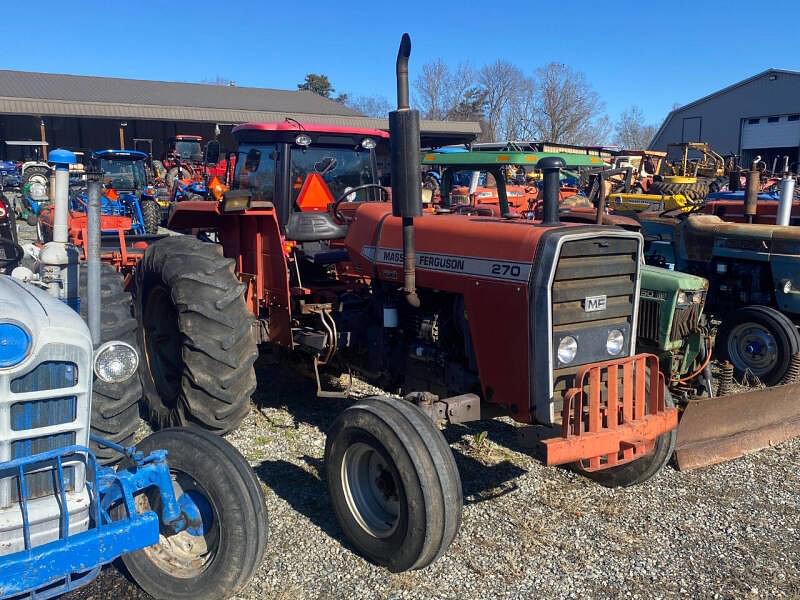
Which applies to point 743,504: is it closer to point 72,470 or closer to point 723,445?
point 723,445

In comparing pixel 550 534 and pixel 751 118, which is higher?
pixel 751 118

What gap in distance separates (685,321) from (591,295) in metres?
2.04

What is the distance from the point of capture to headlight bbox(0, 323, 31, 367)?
2.24 meters

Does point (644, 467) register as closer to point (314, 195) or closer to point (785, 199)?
point (314, 195)

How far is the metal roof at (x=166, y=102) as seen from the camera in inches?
1112

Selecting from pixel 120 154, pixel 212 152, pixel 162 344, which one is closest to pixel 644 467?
pixel 162 344

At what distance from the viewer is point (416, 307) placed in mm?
3977

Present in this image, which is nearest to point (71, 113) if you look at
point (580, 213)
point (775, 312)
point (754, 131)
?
point (580, 213)

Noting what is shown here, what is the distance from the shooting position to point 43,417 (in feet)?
7.95

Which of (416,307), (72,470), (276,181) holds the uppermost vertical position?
(276,181)

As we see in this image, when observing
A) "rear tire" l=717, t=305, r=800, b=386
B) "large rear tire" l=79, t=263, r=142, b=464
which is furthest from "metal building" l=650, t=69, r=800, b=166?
"large rear tire" l=79, t=263, r=142, b=464

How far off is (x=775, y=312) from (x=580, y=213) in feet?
7.58

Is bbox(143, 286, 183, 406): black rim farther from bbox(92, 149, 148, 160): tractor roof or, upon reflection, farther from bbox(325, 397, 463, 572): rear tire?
bbox(92, 149, 148, 160): tractor roof

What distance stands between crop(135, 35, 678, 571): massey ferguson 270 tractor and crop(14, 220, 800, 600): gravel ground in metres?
0.20
